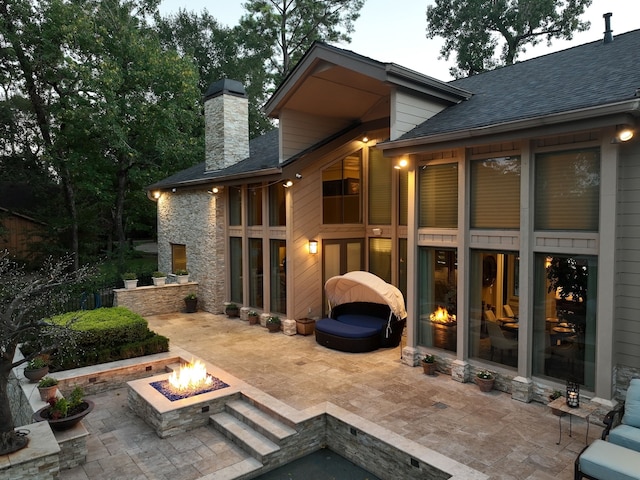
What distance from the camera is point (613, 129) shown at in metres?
6.01

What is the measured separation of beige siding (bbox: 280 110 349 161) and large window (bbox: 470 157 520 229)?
5.02 m

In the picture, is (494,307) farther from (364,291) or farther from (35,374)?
(35,374)

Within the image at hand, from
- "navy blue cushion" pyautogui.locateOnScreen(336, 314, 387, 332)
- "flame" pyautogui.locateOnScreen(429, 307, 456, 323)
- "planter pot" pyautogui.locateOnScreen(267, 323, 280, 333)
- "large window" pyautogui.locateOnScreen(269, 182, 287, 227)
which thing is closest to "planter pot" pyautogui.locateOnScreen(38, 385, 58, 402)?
"planter pot" pyautogui.locateOnScreen(267, 323, 280, 333)

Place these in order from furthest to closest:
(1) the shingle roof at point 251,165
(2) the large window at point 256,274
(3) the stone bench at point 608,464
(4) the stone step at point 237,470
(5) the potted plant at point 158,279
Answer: (5) the potted plant at point 158,279 → (2) the large window at point 256,274 → (1) the shingle roof at point 251,165 → (4) the stone step at point 237,470 → (3) the stone bench at point 608,464

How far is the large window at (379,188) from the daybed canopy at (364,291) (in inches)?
81.7

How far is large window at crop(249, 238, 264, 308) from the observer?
12578 mm

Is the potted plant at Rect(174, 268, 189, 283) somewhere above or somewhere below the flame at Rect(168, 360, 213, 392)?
above

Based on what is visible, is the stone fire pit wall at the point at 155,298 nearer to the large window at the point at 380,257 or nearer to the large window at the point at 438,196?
the large window at the point at 380,257

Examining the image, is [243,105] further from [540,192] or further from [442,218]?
[540,192]

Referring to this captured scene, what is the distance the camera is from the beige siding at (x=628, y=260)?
6.12m

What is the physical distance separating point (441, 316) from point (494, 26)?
848 inches

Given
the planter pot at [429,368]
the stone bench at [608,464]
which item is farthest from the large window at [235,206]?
the stone bench at [608,464]

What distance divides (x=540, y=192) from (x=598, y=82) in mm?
2170

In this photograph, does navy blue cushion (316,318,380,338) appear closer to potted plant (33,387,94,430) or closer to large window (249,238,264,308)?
large window (249,238,264,308)
